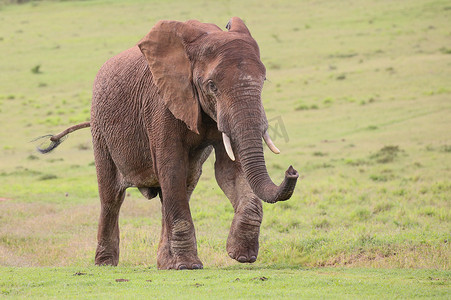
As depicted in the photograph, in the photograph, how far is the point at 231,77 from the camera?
25.1ft

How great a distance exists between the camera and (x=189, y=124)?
314 inches

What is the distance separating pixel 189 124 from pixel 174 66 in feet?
2.07

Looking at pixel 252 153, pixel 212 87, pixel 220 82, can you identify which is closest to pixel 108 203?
pixel 212 87

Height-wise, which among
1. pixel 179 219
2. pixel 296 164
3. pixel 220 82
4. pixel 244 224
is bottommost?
pixel 296 164

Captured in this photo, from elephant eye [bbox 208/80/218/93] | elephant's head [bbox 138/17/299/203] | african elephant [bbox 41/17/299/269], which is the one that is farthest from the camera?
elephant eye [bbox 208/80/218/93]

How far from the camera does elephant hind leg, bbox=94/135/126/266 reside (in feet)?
32.7

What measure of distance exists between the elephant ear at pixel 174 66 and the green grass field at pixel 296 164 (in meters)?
1.48

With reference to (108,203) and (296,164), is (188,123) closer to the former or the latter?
(108,203)

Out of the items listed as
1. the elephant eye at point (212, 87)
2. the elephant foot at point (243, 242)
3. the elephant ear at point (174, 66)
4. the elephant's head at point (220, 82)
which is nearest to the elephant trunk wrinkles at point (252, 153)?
the elephant's head at point (220, 82)

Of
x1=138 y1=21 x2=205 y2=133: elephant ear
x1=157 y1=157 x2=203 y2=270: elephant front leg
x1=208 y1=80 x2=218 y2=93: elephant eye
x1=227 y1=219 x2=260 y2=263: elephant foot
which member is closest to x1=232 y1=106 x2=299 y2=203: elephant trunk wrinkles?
x1=208 y1=80 x2=218 y2=93: elephant eye

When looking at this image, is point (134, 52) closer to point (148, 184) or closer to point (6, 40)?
point (148, 184)

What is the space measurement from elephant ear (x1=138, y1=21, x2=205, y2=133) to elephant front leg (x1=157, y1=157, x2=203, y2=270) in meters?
0.57

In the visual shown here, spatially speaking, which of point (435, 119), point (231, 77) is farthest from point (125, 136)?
point (435, 119)

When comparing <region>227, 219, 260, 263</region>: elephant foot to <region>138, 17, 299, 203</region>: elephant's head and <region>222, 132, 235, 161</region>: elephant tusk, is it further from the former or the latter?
<region>222, 132, 235, 161</region>: elephant tusk
